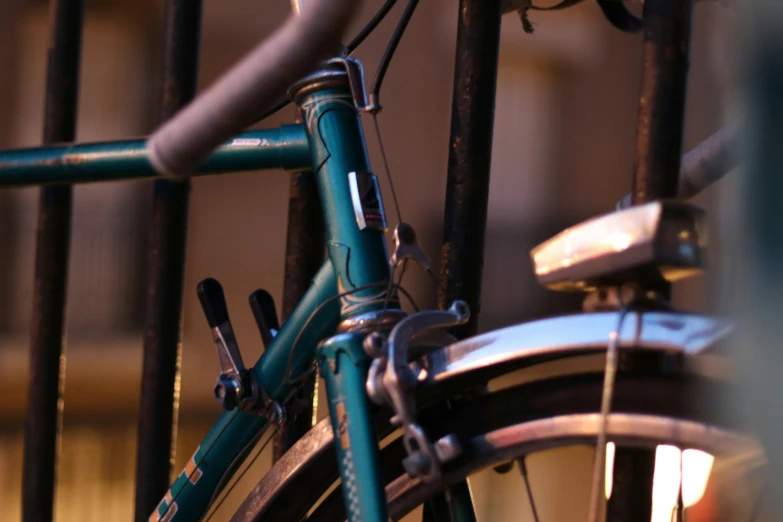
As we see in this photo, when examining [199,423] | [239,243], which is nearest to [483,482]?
[199,423]

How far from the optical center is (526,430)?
614 millimetres

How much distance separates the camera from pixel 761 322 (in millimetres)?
432

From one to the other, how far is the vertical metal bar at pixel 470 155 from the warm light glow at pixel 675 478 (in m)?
0.20

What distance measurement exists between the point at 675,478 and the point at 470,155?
344 mm

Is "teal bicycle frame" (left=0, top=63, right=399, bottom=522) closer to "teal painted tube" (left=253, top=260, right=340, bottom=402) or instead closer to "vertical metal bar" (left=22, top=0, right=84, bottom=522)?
"teal painted tube" (left=253, top=260, right=340, bottom=402)

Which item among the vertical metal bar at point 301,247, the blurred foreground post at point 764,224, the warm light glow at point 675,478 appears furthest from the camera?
the vertical metal bar at point 301,247

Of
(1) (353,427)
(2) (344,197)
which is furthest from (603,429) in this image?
(2) (344,197)

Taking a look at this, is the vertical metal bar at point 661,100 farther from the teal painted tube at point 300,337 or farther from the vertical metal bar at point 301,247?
the vertical metal bar at point 301,247

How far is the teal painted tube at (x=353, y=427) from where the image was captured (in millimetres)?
638

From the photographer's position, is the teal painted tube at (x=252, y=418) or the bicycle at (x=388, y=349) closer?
the bicycle at (x=388, y=349)

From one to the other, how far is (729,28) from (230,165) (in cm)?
54

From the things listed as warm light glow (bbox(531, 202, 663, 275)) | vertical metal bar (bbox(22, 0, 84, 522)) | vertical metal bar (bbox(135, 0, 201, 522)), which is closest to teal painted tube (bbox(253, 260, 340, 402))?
warm light glow (bbox(531, 202, 663, 275))

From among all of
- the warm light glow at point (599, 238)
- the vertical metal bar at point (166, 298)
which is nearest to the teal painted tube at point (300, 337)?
the warm light glow at point (599, 238)

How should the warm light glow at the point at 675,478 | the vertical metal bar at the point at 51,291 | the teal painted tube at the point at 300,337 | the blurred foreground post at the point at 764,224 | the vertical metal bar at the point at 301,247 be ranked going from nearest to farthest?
the blurred foreground post at the point at 764,224 → the warm light glow at the point at 675,478 → the teal painted tube at the point at 300,337 → the vertical metal bar at the point at 301,247 → the vertical metal bar at the point at 51,291
